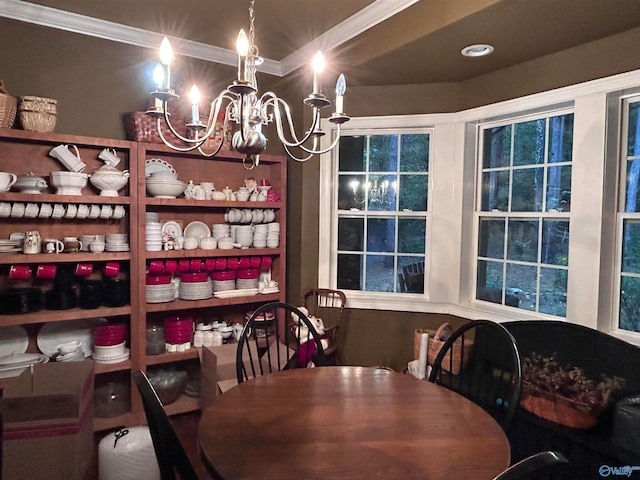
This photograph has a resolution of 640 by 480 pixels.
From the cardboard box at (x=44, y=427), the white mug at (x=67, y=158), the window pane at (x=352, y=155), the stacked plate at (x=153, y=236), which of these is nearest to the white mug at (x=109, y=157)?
the white mug at (x=67, y=158)

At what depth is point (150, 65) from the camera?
2918mm

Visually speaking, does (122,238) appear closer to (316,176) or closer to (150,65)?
(150,65)

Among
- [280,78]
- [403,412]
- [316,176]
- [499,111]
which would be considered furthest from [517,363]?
[280,78]

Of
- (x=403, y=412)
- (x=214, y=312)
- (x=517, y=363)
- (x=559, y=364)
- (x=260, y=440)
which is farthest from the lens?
(x=214, y=312)

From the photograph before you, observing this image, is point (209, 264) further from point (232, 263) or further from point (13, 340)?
point (13, 340)

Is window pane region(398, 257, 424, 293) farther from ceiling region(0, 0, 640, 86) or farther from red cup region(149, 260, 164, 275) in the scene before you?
red cup region(149, 260, 164, 275)

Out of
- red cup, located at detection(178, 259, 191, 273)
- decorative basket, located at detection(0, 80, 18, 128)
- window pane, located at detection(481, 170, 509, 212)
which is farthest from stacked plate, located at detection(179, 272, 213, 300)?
window pane, located at detection(481, 170, 509, 212)

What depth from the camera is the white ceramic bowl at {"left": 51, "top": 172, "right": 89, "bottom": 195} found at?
8.17 feet

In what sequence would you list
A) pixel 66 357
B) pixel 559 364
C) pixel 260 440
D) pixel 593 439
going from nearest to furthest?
pixel 260 440 → pixel 593 439 → pixel 559 364 → pixel 66 357

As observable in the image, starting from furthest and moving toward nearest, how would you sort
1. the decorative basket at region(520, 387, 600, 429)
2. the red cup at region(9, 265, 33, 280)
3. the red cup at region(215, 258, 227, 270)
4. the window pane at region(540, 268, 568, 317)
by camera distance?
the red cup at region(215, 258, 227, 270) → the window pane at region(540, 268, 568, 317) → the red cup at region(9, 265, 33, 280) → the decorative basket at region(520, 387, 600, 429)

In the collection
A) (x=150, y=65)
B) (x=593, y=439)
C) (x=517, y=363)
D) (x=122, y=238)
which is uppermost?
(x=150, y=65)

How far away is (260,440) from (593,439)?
1.58m

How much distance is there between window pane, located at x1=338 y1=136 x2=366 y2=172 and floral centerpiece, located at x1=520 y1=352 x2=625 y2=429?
180cm

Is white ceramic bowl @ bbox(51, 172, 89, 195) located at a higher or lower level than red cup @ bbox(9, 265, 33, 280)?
higher
